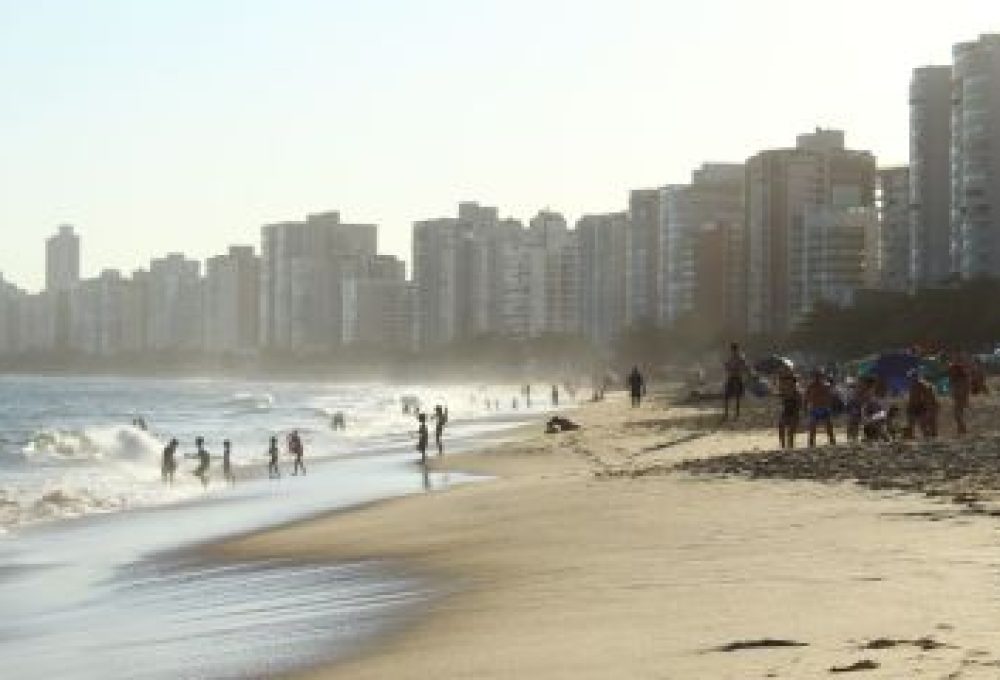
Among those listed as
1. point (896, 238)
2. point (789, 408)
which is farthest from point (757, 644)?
point (896, 238)

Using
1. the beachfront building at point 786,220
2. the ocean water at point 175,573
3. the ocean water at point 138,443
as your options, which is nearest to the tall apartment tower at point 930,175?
the beachfront building at point 786,220

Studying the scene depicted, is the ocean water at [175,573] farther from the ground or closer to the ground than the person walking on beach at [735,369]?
closer to the ground

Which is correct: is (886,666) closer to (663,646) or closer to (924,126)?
(663,646)

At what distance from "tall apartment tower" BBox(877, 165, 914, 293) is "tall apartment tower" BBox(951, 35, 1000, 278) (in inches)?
578

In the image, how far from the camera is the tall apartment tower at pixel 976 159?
12638 centimetres

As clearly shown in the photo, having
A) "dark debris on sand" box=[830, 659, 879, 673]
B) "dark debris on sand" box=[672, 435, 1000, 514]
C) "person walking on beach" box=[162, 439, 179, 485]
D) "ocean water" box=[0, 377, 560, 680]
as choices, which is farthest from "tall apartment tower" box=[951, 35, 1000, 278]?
"dark debris on sand" box=[830, 659, 879, 673]

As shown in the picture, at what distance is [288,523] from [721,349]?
14444 centimetres

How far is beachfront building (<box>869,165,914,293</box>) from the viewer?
154625 millimetres

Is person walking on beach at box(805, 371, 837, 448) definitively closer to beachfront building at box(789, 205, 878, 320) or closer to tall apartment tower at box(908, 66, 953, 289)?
tall apartment tower at box(908, 66, 953, 289)

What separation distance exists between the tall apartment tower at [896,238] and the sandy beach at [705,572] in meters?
132

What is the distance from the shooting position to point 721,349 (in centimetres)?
16475

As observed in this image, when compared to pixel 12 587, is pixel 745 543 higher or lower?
higher

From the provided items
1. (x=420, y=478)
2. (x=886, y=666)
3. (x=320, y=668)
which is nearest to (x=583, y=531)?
(x=320, y=668)

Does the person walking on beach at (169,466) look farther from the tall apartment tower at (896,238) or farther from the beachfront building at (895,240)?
the tall apartment tower at (896,238)
